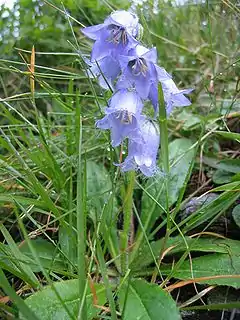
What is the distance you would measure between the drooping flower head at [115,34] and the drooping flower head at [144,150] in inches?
5.9

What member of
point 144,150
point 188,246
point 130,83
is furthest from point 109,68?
point 188,246

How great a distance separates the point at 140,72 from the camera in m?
1.00

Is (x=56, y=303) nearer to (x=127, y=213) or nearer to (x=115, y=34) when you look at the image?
(x=127, y=213)

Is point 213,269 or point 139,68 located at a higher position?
point 139,68

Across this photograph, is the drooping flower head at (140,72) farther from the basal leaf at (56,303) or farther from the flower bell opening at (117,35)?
the basal leaf at (56,303)

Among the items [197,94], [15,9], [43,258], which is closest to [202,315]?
[43,258]

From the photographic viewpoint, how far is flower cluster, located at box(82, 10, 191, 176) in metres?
1.00

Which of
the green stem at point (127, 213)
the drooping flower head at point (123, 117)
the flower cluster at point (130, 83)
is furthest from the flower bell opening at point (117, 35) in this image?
the green stem at point (127, 213)

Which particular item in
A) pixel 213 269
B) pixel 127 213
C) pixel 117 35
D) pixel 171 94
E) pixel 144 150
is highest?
pixel 117 35

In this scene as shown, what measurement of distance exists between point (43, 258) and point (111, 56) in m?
0.51

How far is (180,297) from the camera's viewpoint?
Result: 3.63 ft

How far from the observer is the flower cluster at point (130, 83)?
1.00 metres

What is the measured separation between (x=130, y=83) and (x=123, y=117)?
0.24ft

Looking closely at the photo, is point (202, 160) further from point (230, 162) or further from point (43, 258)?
point (43, 258)
